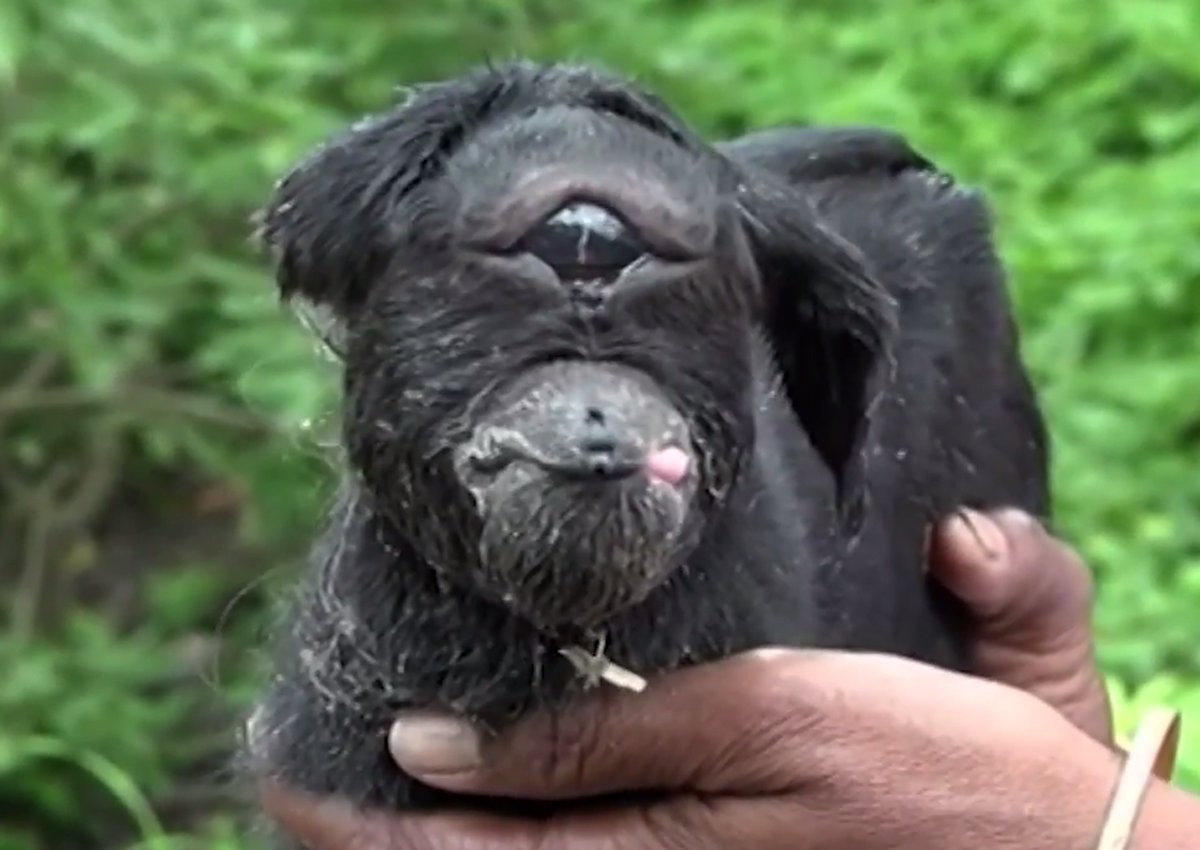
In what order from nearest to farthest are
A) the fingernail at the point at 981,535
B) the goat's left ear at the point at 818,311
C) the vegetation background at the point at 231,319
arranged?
the goat's left ear at the point at 818,311
the fingernail at the point at 981,535
the vegetation background at the point at 231,319

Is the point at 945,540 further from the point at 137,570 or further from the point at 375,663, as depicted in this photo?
the point at 137,570

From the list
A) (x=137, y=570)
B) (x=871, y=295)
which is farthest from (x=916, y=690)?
(x=137, y=570)

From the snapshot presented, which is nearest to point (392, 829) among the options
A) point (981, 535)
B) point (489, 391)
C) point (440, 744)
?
point (440, 744)

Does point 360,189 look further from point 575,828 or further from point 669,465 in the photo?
point 575,828

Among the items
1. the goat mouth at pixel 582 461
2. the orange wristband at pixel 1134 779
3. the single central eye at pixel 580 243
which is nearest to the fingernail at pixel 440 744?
the goat mouth at pixel 582 461

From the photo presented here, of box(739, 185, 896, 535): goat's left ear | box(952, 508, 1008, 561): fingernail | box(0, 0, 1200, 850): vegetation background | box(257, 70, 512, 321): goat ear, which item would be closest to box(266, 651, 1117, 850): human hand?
box(739, 185, 896, 535): goat's left ear

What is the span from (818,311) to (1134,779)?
401 millimetres

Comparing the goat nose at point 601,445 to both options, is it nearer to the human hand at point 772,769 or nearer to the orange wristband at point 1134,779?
the human hand at point 772,769

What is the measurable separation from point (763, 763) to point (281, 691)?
1.17 ft

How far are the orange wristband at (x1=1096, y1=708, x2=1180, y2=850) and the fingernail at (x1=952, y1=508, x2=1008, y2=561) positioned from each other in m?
0.32

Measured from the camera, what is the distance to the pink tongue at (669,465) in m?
1.19

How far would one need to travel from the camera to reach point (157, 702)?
10.2ft

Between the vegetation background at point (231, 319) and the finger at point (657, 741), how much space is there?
0.82m

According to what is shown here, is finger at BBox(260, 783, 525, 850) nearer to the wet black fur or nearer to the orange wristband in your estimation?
the wet black fur
